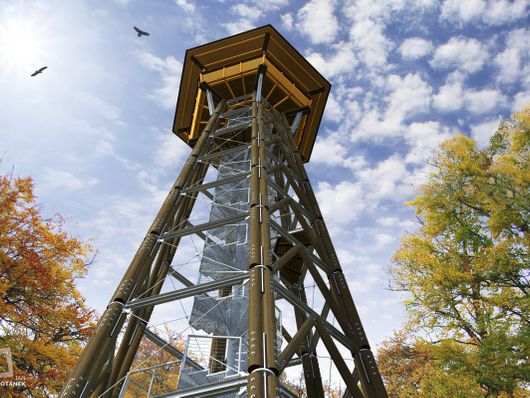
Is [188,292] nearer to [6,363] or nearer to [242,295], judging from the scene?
[242,295]

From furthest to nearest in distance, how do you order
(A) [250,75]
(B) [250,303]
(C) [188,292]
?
(A) [250,75], (C) [188,292], (B) [250,303]

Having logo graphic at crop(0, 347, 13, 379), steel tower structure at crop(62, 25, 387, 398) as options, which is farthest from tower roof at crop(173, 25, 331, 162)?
logo graphic at crop(0, 347, 13, 379)

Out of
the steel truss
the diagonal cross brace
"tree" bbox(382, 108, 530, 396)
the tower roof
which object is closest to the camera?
the steel truss

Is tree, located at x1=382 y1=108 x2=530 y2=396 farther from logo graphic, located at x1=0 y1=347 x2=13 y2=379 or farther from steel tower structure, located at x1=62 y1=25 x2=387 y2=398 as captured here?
logo graphic, located at x1=0 y1=347 x2=13 y2=379

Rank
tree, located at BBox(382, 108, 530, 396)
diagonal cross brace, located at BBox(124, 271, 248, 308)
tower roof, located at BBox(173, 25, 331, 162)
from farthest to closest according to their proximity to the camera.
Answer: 1. tower roof, located at BBox(173, 25, 331, 162)
2. tree, located at BBox(382, 108, 530, 396)
3. diagonal cross brace, located at BBox(124, 271, 248, 308)

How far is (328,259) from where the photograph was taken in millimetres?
9969

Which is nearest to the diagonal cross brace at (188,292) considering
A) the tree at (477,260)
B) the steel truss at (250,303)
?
the steel truss at (250,303)

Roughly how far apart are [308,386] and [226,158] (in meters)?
8.42

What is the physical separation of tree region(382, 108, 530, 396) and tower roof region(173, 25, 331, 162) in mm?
7227

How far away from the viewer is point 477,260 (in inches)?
505

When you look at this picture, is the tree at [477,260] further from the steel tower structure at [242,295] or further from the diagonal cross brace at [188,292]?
the diagonal cross brace at [188,292]

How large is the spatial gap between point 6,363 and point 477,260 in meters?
15.2

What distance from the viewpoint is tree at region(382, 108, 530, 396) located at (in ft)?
35.6

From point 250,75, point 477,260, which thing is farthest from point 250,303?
point 250,75
